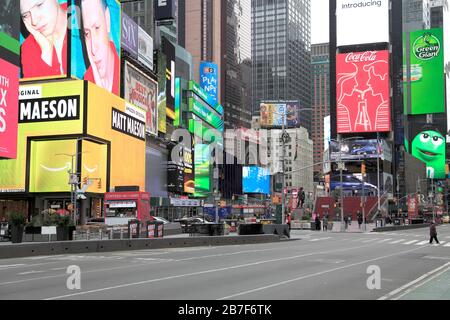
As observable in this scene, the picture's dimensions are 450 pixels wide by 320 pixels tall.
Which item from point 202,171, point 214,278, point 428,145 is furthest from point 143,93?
point 428,145

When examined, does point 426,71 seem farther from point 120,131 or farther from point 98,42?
point 120,131

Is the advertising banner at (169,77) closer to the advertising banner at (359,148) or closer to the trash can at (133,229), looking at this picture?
the advertising banner at (359,148)

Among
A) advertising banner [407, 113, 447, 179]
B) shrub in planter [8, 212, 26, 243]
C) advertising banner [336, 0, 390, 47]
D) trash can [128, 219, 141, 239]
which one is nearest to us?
shrub in planter [8, 212, 26, 243]

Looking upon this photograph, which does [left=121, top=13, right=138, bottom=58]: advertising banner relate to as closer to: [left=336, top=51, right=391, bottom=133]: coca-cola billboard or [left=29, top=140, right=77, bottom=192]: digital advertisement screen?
[left=29, top=140, right=77, bottom=192]: digital advertisement screen

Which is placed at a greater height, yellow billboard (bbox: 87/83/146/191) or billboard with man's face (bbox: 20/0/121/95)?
billboard with man's face (bbox: 20/0/121/95)

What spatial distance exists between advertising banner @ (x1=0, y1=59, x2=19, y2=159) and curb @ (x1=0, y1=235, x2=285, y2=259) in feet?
89.2

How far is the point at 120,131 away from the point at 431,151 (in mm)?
138360

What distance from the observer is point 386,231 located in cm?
6372

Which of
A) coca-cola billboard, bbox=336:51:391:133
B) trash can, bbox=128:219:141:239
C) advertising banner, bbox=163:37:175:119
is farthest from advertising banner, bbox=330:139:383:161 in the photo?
→ trash can, bbox=128:219:141:239

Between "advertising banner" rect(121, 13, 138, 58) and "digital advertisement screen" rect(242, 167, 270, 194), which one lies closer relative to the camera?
"advertising banner" rect(121, 13, 138, 58)

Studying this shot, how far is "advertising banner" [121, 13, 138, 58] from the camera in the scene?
98.8 metres

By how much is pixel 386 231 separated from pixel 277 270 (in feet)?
156
